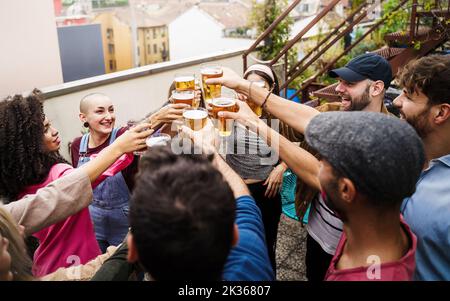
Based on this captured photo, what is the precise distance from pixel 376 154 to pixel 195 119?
92 centimetres

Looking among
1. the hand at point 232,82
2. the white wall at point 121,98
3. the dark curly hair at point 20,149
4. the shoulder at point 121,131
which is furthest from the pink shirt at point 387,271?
the white wall at point 121,98

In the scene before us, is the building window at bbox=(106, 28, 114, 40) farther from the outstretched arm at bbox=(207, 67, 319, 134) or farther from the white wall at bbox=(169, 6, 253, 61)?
the outstretched arm at bbox=(207, 67, 319, 134)

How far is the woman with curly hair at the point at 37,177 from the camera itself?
1.81 metres

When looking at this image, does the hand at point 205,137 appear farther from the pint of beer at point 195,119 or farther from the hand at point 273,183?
the hand at point 273,183

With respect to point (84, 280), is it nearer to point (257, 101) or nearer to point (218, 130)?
point (218, 130)

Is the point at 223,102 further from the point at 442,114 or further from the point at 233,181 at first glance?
the point at 442,114

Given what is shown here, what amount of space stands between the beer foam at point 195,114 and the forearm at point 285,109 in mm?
353

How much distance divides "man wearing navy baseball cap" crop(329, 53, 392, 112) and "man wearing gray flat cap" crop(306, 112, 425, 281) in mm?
1564

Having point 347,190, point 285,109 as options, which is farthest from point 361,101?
point 347,190

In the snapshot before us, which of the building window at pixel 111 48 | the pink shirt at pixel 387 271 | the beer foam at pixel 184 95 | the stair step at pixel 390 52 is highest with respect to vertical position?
the beer foam at pixel 184 95

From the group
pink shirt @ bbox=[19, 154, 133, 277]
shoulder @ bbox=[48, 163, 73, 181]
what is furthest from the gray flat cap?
shoulder @ bbox=[48, 163, 73, 181]

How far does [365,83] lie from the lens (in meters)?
2.68

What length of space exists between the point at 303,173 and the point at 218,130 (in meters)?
0.52
